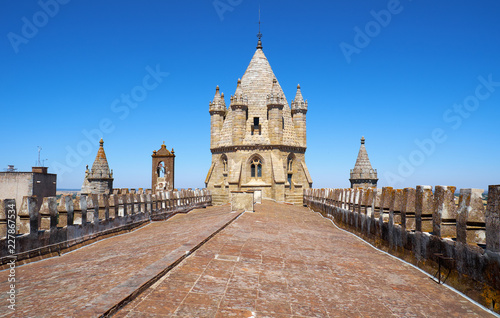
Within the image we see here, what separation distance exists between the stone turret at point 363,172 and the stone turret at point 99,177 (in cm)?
2812

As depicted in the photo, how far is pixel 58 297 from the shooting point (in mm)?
4652

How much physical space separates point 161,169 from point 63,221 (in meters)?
24.4

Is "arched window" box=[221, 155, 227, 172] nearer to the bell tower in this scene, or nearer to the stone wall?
the bell tower

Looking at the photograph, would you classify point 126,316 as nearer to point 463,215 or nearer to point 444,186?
point 463,215

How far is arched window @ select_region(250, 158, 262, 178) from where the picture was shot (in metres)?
34.1

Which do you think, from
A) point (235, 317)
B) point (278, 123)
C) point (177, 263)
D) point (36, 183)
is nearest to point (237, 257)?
point (177, 263)

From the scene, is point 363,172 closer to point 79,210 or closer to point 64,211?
point 79,210

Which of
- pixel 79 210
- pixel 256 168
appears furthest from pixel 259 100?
pixel 79 210

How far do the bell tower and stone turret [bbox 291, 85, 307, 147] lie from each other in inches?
496

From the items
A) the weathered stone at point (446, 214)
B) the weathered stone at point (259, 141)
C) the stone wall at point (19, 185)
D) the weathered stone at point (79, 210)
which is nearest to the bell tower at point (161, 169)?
the weathered stone at point (259, 141)

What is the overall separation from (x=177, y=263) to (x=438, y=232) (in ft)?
16.5

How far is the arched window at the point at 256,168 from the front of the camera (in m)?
34.1

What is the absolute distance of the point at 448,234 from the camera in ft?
23.3

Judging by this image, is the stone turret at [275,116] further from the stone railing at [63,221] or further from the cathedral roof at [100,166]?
the cathedral roof at [100,166]
